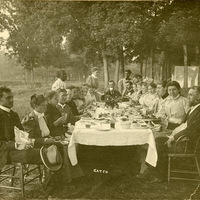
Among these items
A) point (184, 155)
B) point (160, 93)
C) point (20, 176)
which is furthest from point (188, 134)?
point (160, 93)

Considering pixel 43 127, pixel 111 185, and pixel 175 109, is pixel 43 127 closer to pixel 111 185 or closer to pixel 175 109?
pixel 111 185

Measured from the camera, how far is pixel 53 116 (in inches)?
135

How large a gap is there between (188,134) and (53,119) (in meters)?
1.65

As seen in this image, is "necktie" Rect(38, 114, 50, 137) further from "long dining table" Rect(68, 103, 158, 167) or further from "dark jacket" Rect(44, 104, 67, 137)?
"long dining table" Rect(68, 103, 158, 167)

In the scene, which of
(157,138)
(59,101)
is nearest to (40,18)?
(59,101)

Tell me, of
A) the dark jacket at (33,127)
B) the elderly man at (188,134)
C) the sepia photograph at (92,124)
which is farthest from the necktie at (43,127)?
the elderly man at (188,134)

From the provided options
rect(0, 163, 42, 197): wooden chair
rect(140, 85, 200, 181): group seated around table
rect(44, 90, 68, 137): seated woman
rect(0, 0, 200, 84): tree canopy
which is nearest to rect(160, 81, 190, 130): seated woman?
rect(140, 85, 200, 181): group seated around table

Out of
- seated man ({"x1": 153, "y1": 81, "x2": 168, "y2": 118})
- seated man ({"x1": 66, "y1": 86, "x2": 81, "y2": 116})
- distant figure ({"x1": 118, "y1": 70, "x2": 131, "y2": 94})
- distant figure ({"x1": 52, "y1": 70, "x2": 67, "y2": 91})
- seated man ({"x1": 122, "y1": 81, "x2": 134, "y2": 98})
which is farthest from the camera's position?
distant figure ({"x1": 118, "y1": 70, "x2": 131, "y2": 94})

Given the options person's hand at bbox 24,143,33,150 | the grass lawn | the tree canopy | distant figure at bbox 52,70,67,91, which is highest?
the tree canopy

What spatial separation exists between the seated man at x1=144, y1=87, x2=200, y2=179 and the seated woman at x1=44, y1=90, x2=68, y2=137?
1241mm

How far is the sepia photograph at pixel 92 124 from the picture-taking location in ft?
8.57

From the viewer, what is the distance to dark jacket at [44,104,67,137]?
334 centimetres

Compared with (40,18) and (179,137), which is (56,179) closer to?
(179,137)

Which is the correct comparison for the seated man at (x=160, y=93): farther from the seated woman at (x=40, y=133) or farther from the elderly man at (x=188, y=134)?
the seated woman at (x=40, y=133)
